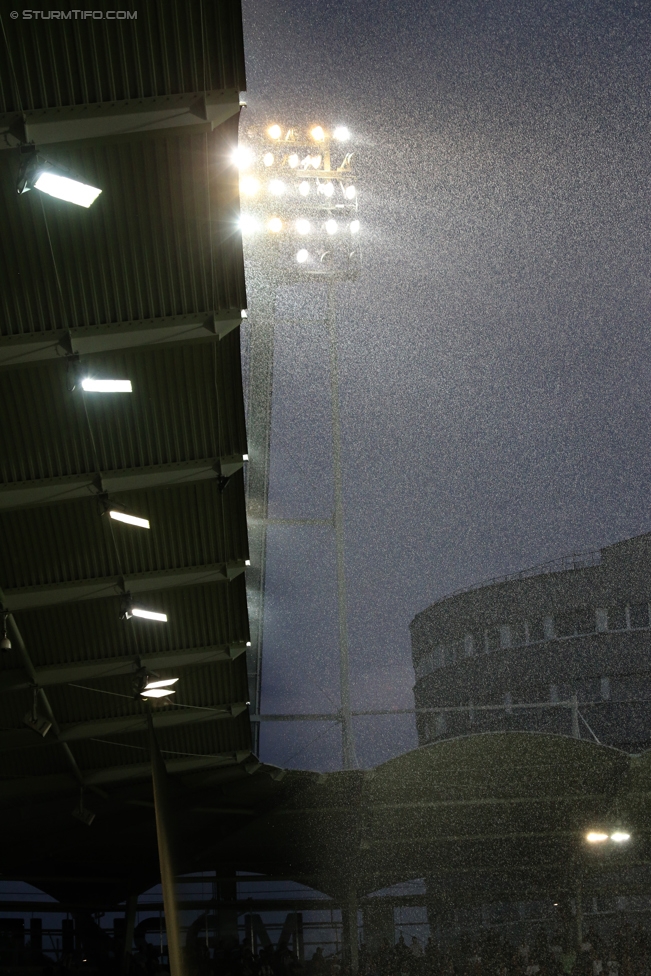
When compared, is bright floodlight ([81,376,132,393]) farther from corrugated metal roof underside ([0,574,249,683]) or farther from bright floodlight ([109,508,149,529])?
corrugated metal roof underside ([0,574,249,683])

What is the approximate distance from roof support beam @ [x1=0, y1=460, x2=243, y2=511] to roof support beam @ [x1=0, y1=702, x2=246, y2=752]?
22.3 feet

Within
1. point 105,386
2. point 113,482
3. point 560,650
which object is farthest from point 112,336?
point 560,650

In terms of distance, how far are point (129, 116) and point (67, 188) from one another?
1.74 m

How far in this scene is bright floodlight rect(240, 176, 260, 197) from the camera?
36.0 m

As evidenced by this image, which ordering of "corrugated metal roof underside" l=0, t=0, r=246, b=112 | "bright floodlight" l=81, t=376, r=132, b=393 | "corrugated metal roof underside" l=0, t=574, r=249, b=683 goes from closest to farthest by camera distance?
"corrugated metal roof underside" l=0, t=0, r=246, b=112, "bright floodlight" l=81, t=376, r=132, b=393, "corrugated metal roof underside" l=0, t=574, r=249, b=683

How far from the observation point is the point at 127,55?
44.2ft

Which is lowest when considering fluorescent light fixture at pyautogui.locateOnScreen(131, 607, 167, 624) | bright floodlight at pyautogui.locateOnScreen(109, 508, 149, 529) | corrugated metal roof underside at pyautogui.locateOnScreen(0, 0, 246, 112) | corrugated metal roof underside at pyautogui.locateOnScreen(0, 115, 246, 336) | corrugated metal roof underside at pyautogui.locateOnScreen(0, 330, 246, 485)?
fluorescent light fixture at pyautogui.locateOnScreen(131, 607, 167, 624)

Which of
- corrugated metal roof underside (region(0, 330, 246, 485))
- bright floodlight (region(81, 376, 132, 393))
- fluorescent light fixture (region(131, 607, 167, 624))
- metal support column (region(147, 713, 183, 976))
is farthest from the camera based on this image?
fluorescent light fixture (region(131, 607, 167, 624))

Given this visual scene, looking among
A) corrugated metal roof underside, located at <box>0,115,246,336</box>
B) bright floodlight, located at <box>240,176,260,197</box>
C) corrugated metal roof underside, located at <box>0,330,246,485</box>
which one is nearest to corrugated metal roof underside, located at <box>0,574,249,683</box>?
corrugated metal roof underside, located at <box>0,330,246,485</box>

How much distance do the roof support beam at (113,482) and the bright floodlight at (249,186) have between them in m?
19.4

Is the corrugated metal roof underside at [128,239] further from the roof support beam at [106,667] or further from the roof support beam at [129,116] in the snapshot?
the roof support beam at [106,667]

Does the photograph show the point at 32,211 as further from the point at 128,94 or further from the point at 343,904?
the point at 343,904

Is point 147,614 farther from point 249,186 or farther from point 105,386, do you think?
point 249,186

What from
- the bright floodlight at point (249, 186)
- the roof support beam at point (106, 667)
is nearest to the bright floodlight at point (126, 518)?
the roof support beam at point (106, 667)
